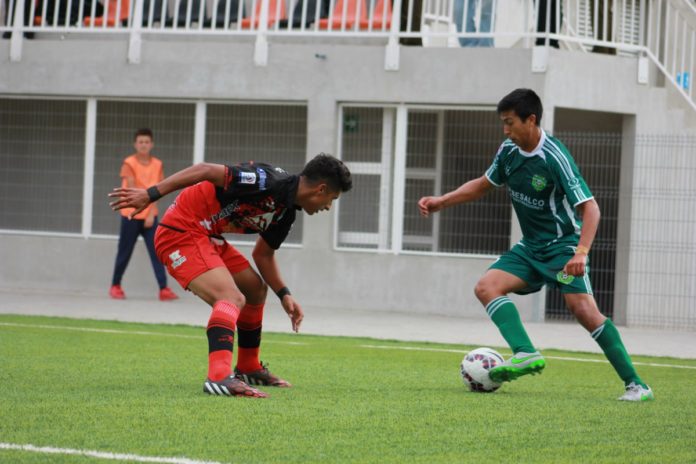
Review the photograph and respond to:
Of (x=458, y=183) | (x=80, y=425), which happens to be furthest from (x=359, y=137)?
(x=80, y=425)

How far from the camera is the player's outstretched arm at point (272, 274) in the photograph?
26.7ft

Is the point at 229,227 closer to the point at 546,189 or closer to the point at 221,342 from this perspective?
the point at 221,342

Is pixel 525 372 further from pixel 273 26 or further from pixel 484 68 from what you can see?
pixel 273 26

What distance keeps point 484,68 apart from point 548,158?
927cm

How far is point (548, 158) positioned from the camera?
315 inches

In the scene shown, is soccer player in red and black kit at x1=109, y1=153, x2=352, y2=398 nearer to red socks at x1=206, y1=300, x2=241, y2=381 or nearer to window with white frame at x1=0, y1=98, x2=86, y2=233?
red socks at x1=206, y1=300, x2=241, y2=381

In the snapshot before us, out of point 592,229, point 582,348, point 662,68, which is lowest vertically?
point 582,348

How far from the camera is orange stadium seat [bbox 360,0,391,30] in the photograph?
1783 centimetres

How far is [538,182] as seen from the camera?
805 centimetres

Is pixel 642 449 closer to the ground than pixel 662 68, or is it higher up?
closer to the ground

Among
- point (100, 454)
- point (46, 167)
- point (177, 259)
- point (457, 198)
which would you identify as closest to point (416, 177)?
point (46, 167)

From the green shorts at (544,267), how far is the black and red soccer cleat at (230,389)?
1971 mm

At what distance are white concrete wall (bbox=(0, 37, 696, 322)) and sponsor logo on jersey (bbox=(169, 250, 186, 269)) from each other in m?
9.76

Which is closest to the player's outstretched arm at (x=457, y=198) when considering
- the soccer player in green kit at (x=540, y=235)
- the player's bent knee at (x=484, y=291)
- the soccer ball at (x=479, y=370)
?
the soccer player in green kit at (x=540, y=235)
